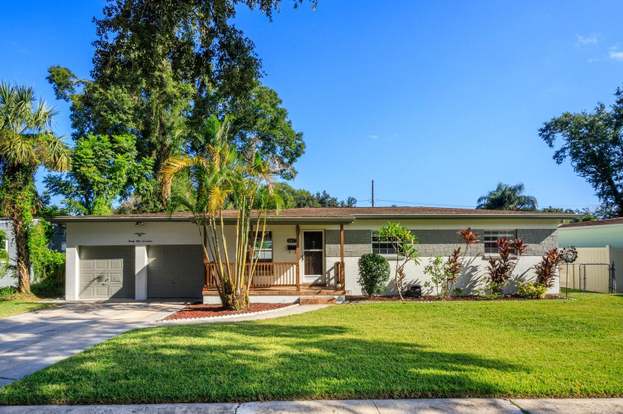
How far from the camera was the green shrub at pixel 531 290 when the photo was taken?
1363cm

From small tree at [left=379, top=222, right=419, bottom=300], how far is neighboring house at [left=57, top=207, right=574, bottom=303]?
319mm

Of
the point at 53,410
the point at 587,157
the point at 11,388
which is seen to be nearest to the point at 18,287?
the point at 11,388

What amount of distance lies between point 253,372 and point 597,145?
35013 millimetres

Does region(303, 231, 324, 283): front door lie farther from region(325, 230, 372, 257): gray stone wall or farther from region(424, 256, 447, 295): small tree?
region(424, 256, 447, 295): small tree

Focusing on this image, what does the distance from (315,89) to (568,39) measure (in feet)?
30.7

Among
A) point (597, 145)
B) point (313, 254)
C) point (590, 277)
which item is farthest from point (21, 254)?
point (597, 145)

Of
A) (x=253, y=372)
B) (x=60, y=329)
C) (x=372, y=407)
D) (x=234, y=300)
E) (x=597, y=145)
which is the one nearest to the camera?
(x=372, y=407)

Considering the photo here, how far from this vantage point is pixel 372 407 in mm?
4395

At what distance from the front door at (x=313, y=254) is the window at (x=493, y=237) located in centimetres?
608

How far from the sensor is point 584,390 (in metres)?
4.77

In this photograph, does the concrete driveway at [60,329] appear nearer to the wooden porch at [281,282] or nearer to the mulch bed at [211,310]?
the mulch bed at [211,310]

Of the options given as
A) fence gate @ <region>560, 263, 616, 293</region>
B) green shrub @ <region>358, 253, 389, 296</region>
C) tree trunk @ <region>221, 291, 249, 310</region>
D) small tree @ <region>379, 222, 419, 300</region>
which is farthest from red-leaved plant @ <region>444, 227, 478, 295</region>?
tree trunk @ <region>221, 291, 249, 310</region>

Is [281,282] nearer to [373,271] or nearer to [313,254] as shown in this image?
[313,254]

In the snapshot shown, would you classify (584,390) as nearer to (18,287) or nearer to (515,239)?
(515,239)
